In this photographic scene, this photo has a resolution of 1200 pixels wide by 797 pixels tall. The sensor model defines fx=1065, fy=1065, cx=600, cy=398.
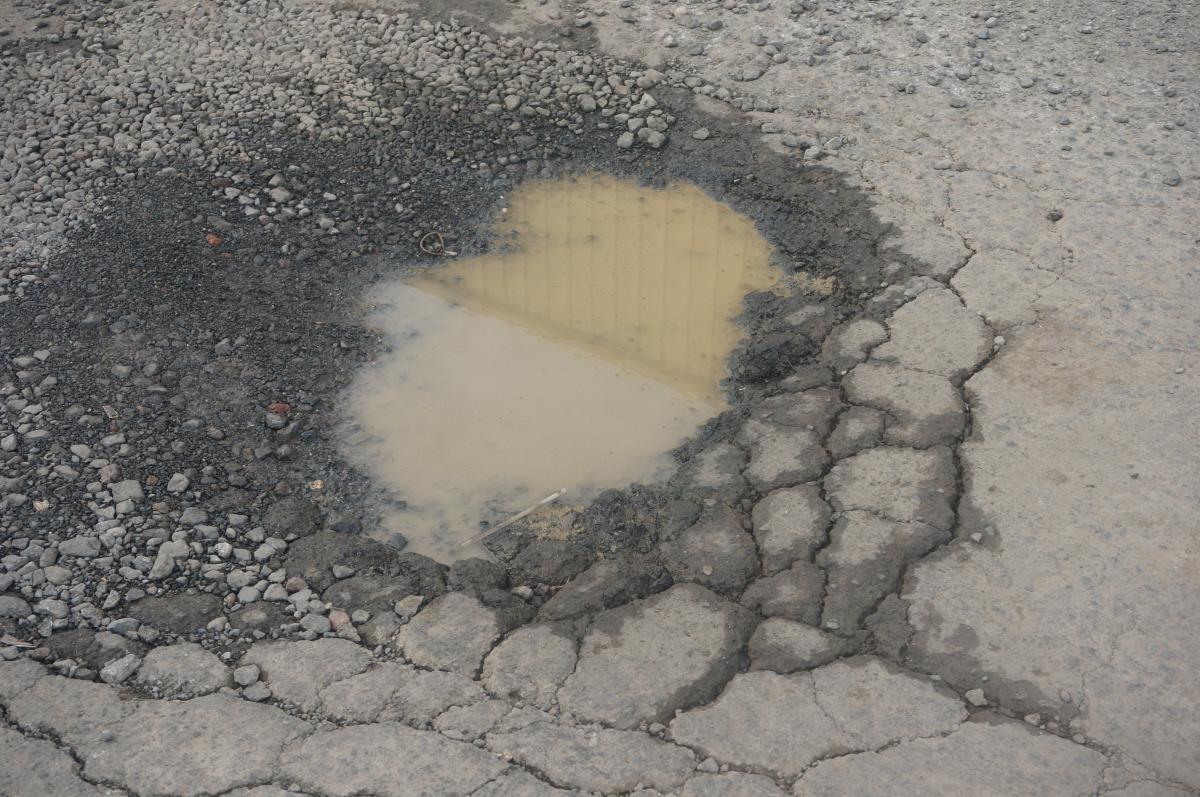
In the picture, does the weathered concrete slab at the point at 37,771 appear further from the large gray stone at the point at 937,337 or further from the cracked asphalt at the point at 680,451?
the large gray stone at the point at 937,337

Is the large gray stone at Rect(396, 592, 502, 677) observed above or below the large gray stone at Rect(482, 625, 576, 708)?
below

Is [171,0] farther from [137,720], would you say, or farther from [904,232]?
[137,720]

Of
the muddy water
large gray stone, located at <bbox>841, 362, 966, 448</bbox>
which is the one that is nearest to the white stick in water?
the muddy water

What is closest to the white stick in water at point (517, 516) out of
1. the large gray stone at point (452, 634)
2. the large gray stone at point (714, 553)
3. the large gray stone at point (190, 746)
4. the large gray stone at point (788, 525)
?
the large gray stone at point (452, 634)

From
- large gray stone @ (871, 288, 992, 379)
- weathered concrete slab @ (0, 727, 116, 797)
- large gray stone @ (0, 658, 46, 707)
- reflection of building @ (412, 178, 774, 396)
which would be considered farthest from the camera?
reflection of building @ (412, 178, 774, 396)

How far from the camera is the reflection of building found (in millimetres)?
4652

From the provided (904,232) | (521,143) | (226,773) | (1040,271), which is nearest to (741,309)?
(904,232)

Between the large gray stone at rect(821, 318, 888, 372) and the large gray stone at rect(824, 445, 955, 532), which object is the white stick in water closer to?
the large gray stone at rect(824, 445, 955, 532)

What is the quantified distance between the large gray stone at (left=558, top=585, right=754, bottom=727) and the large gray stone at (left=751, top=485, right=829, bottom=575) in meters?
0.27

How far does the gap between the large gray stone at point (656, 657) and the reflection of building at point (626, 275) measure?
126 centimetres

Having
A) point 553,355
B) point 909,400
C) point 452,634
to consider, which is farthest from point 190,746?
point 909,400

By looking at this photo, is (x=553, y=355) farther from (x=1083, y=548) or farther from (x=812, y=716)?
(x=1083, y=548)

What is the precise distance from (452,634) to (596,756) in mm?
644

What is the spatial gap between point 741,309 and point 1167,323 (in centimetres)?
175
